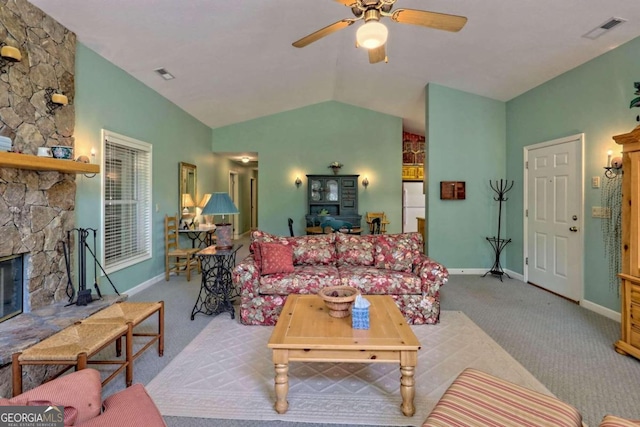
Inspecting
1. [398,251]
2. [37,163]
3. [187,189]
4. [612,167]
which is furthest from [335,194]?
[37,163]

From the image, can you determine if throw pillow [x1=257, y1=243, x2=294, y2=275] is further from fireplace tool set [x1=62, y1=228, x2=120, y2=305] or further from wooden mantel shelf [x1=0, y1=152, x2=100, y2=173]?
wooden mantel shelf [x1=0, y1=152, x2=100, y2=173]

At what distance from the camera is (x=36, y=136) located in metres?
2.84

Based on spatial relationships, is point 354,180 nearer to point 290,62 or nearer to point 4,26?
point 290,62

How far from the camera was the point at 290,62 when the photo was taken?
505 centimetres

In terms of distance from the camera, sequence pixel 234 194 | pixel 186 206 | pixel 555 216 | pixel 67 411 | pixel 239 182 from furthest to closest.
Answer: pixel 239 182
pixel 234 194
pixel 186 206
pixel 555 216
pixel 67 411

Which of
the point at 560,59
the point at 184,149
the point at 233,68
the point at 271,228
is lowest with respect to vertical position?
the point at 271,228

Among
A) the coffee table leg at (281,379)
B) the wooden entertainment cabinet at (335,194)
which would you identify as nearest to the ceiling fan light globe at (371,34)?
the coffee table leg at (281,379)

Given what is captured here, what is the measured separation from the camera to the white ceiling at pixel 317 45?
121 inches

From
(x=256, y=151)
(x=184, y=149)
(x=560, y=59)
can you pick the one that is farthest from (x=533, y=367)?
(x=256, y=151)

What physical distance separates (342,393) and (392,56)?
435 centimetres

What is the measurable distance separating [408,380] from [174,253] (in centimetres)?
425

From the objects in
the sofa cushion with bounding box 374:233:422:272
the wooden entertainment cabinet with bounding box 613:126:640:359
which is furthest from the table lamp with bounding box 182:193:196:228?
the wooden entertainment cabinet with bounding box 613:126:640:359

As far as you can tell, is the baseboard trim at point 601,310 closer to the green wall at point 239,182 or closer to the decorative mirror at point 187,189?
→ the decorative mirror at point 187,189

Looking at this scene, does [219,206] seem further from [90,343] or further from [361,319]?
[361,319]
